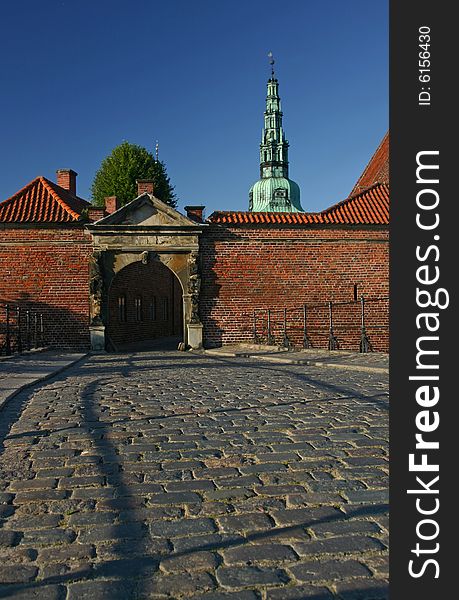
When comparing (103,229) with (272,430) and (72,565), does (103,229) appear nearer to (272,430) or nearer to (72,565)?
(272,430)

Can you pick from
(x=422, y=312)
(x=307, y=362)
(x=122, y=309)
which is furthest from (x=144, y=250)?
(x=422, y=312)

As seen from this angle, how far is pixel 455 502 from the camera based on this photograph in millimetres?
1812

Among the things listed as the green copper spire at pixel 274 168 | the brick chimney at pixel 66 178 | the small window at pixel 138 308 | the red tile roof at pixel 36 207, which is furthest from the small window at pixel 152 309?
the green copper spire at pixel 274 168

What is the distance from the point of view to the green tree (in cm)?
3544

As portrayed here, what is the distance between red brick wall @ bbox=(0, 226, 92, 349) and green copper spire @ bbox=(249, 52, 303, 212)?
44.9 m

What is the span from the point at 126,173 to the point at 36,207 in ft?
54.1

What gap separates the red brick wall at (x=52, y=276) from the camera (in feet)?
62.2

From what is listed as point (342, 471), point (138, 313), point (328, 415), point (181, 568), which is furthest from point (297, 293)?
point (181, 568)

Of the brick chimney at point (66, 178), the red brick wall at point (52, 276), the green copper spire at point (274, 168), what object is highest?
the green copper spire at point (274, 168)

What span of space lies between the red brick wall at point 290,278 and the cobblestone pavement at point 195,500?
512 inches

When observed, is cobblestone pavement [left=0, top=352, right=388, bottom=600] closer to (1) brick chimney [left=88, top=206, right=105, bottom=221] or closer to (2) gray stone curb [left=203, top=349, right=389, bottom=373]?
(2) gray stone curb [left=203, top=349, right=389, bottom=373]

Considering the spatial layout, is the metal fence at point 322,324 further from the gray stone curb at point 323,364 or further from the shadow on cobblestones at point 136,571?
the shadow on cobblestones at point 136,571

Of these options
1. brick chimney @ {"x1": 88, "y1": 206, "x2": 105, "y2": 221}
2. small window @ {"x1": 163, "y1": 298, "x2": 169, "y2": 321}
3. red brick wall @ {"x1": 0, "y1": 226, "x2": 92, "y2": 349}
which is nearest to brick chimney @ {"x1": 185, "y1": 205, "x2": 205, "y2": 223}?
brick chimney @ {"x1": 88, "y1": 206, "x2": 105, "y2": 221}

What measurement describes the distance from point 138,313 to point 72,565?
26139 mm
